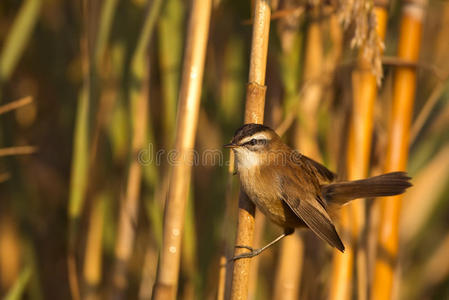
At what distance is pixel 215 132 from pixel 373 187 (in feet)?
3.52

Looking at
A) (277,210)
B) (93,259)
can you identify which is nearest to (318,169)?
(277,210)

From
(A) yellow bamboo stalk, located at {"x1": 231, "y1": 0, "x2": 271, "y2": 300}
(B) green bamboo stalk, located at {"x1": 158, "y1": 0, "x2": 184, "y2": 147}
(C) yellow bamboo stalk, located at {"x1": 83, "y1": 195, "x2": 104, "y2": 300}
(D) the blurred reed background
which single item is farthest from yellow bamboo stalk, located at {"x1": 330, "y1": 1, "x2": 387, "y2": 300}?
(C) yellow bamboo stalk, located at {"x1": 83, "y1": 195, "x2": 104, "y2": 300}

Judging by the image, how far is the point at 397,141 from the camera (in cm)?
209

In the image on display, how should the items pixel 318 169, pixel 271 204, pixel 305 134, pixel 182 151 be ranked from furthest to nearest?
1. pixel 305 134
2. pixel 318 169
3. pixel 271 204
4. pixel 182 151

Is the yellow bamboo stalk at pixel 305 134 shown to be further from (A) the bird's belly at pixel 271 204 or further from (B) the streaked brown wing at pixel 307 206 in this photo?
(B) the streaked brown wing at pixel 307 206

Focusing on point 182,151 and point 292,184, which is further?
point 292,184

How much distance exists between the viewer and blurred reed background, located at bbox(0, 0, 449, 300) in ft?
6.43

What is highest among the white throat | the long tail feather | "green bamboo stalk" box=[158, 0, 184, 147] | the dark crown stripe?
"green bamboo stalk" box=[158, 0, 184, 147]

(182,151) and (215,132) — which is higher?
(215,132)

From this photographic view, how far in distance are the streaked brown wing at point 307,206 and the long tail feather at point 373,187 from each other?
10cm

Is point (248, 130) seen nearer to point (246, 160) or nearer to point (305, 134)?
point (246, 160)

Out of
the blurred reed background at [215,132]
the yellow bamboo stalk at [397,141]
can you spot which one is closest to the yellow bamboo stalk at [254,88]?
the blurred reed background at [215,132]

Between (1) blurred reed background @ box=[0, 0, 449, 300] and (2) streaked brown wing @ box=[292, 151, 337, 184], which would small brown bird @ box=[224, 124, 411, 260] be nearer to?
(2) streaked brown wing @ box=[292, 151, 337, 184]

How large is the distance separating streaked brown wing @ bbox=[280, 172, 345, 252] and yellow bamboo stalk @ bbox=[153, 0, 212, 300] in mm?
564
